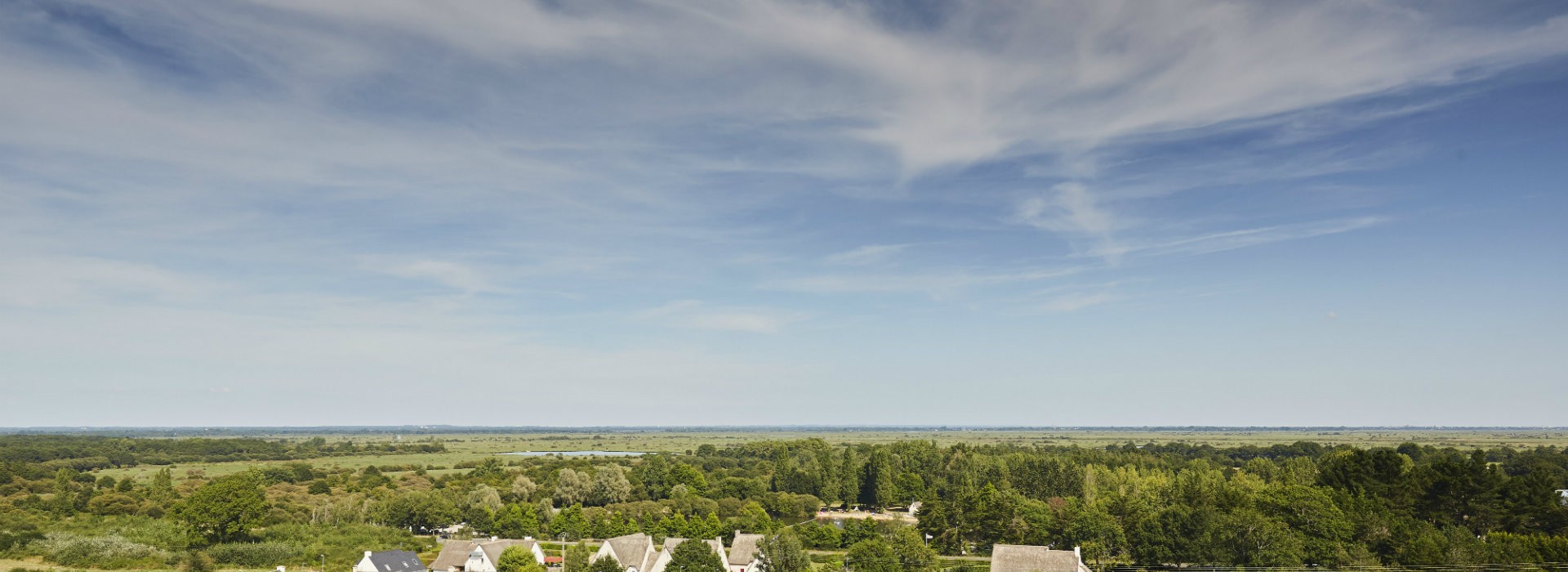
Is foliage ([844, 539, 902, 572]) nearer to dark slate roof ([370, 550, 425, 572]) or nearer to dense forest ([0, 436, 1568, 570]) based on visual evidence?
dense forest ([0, 436, 1568, 570])

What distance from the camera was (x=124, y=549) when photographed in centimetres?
7738

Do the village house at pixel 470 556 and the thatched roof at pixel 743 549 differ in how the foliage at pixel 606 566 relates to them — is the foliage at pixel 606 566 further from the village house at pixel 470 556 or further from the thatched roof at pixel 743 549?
the thatched roof at pixel 743 549

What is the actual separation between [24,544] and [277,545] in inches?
866

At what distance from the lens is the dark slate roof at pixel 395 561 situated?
69.4 m

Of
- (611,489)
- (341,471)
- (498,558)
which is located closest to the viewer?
(498,558)

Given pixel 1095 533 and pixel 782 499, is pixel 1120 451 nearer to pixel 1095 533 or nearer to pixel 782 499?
pixel 782 499

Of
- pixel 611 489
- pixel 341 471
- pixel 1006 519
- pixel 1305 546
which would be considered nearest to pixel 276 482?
pixel 341 471

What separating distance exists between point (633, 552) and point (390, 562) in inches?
761

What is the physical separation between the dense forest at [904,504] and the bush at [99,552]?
0.20 meters

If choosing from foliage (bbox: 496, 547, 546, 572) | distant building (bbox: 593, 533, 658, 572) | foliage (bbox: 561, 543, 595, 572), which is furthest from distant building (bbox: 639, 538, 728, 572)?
foliage (bbox: 496, 547, 546, 572)

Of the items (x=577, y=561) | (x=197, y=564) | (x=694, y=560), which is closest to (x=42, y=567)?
(x=197, y=564)

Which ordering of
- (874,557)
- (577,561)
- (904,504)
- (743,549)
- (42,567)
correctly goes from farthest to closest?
(904,504) → (743,549) → (42,567) → (874,557) → (577,561)

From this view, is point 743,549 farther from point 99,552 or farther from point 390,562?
point 99,552

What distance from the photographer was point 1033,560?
2480 inches
